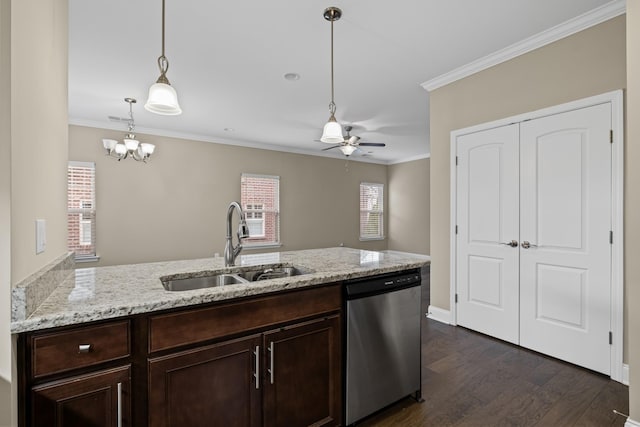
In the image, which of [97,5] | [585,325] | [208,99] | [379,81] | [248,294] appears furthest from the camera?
[208,99]

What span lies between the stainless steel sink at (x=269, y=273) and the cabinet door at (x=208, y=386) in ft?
1.96

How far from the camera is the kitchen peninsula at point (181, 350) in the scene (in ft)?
3.51

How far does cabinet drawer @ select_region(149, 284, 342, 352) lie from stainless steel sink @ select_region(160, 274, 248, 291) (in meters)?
0.36

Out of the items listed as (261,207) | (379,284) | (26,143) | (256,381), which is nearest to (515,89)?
(379,284)

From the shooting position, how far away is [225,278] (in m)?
1.92

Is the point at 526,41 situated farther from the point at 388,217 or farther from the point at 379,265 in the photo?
the point at 388,217

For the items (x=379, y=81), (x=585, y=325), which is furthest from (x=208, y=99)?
(x=585, y=325)

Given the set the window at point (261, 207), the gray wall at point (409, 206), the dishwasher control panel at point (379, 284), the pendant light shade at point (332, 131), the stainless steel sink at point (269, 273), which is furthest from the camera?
the gray wall at point (409, 206)

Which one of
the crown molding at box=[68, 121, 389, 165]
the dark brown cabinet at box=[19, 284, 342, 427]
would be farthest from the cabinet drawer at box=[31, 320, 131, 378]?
the crown molding at box=[68, 121, 389, 165]

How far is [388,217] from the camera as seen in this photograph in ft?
29.0

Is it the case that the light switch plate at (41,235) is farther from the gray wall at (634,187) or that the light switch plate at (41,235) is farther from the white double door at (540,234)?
the white double door at (540,234)

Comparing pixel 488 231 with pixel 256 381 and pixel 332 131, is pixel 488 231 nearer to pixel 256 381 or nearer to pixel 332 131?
pixel 332 131

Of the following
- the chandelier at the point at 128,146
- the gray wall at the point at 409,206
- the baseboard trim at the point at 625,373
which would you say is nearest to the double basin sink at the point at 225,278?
the baseboard trim at the point at 625,373

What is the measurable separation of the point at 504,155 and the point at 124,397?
11.3 feet
